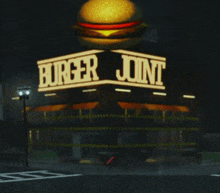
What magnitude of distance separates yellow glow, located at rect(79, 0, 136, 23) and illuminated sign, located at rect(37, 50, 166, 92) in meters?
22.4

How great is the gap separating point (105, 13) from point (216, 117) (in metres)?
35.4

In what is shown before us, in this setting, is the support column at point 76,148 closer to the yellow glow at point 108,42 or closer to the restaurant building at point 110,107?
the restaurant building at point 110,107

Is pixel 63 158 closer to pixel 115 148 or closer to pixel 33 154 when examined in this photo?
pixel 33 154

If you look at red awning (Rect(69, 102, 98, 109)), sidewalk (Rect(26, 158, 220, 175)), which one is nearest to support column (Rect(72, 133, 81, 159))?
red awning (Rect(69, 102, 98, 109))

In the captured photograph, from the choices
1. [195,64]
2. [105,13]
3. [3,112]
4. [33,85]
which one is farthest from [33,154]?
[105,13]

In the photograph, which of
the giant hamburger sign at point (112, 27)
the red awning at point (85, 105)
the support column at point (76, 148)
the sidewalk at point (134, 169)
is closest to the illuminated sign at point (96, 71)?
the red awning at point (85, 105)

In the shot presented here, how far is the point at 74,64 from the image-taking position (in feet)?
96.1

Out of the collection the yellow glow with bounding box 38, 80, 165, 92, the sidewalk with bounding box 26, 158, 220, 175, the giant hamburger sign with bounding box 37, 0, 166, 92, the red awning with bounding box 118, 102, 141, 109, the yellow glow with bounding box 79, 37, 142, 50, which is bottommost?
the sidewalk with bounding box 26, 158, 220, 175

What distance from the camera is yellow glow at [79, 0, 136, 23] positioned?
430 cm

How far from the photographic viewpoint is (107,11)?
4.32 metres

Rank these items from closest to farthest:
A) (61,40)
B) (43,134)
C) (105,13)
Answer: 1. (105,13)
2. (43,134)
3. (61,40)

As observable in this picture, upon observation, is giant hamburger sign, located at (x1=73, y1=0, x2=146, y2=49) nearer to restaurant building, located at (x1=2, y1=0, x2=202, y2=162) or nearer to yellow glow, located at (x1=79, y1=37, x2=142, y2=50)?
yellow glow, located at (x1=79, y1=37, x2=142, y2=50)

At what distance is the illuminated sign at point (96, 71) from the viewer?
90.2 ft

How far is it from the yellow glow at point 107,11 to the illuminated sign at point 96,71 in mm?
22389
